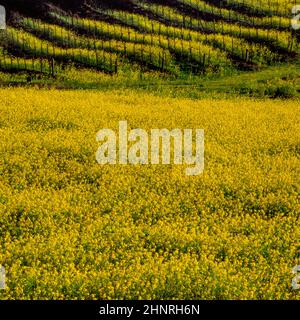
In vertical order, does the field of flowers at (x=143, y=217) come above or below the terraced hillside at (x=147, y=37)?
below

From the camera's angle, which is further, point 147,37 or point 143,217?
point 147,37

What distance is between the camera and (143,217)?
1330cm

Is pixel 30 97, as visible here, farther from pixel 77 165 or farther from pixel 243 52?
pixel 243 52

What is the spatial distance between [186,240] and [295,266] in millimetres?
2414

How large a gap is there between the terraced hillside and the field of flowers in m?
21.2

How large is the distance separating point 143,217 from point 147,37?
40.4 meters

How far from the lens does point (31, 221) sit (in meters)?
13.0

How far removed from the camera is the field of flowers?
9961 mm

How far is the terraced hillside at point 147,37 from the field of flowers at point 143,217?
2123 centimetres

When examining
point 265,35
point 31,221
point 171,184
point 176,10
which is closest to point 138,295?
point 31,221

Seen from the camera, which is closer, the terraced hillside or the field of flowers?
the field of flowers

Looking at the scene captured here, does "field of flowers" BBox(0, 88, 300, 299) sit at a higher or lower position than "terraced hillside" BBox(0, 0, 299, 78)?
lower

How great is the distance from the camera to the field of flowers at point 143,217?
9961 millimetres

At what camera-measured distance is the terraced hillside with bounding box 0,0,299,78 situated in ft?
145
